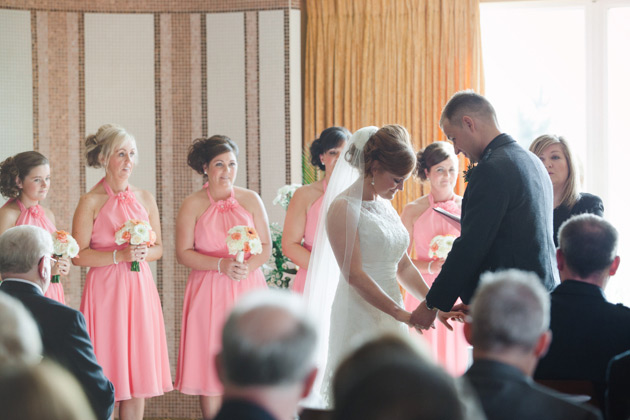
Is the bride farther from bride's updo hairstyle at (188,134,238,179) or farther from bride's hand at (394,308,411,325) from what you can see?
bride's updo hairstyle at (188,134,238,179)

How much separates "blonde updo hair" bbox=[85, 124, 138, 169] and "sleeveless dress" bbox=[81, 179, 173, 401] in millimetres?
288

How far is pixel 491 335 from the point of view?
189cm

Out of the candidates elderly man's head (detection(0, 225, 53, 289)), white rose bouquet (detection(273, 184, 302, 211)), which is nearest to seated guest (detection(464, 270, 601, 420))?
elderly man's head (detection(0, 225, 53, 289))

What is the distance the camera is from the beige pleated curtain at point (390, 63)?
652 centimetres

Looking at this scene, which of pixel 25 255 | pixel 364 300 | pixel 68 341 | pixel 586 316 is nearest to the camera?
pixel 586 316

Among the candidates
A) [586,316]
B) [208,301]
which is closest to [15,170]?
[208,301]

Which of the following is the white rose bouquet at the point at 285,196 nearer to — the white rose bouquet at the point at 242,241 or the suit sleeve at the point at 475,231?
the white rose bouquet at the point at 242,241

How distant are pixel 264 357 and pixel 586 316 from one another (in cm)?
153

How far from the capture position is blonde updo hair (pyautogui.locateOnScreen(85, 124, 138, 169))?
5.29 meters

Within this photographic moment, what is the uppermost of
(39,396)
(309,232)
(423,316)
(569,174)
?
(569,174)

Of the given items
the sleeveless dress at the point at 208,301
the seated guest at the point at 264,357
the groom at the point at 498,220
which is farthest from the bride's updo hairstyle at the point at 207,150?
the seated guest at the point at 264,357

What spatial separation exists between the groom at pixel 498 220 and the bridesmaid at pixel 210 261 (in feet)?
6.59

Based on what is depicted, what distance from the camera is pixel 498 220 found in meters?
3.43

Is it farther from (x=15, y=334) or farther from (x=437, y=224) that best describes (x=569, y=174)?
(x=15, y=334)
